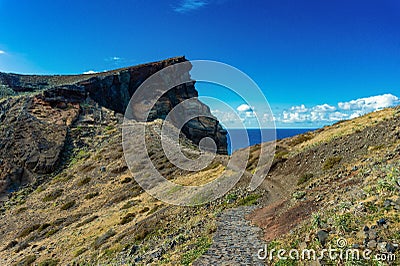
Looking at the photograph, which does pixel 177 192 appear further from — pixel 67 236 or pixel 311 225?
pixel 311 225

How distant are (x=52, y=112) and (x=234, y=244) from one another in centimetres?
6958

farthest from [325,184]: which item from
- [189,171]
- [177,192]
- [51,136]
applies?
[51,136]

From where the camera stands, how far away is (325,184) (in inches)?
913

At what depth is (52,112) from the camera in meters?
74.8

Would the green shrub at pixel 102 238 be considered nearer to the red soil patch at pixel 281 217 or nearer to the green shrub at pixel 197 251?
the green shrub at pixel 197 251

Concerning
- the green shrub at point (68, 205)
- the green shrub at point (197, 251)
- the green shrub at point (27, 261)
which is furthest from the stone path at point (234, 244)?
the green shrub at point (68, 205)

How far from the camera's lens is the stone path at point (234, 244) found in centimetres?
1422

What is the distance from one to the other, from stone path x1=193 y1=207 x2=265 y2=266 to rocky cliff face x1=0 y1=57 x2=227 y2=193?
162 feet

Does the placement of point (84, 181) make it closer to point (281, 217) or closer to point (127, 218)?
point (127, 218)

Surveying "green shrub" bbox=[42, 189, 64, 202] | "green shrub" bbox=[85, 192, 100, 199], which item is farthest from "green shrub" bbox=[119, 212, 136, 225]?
"green shrub" bbox=[42, 189, 64, 202]

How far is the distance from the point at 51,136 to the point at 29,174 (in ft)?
34.9

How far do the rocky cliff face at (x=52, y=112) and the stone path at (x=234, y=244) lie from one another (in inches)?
1945

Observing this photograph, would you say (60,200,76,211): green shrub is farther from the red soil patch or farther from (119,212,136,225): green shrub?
the red soil patch

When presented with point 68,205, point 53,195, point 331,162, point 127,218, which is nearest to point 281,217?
point 331,162
